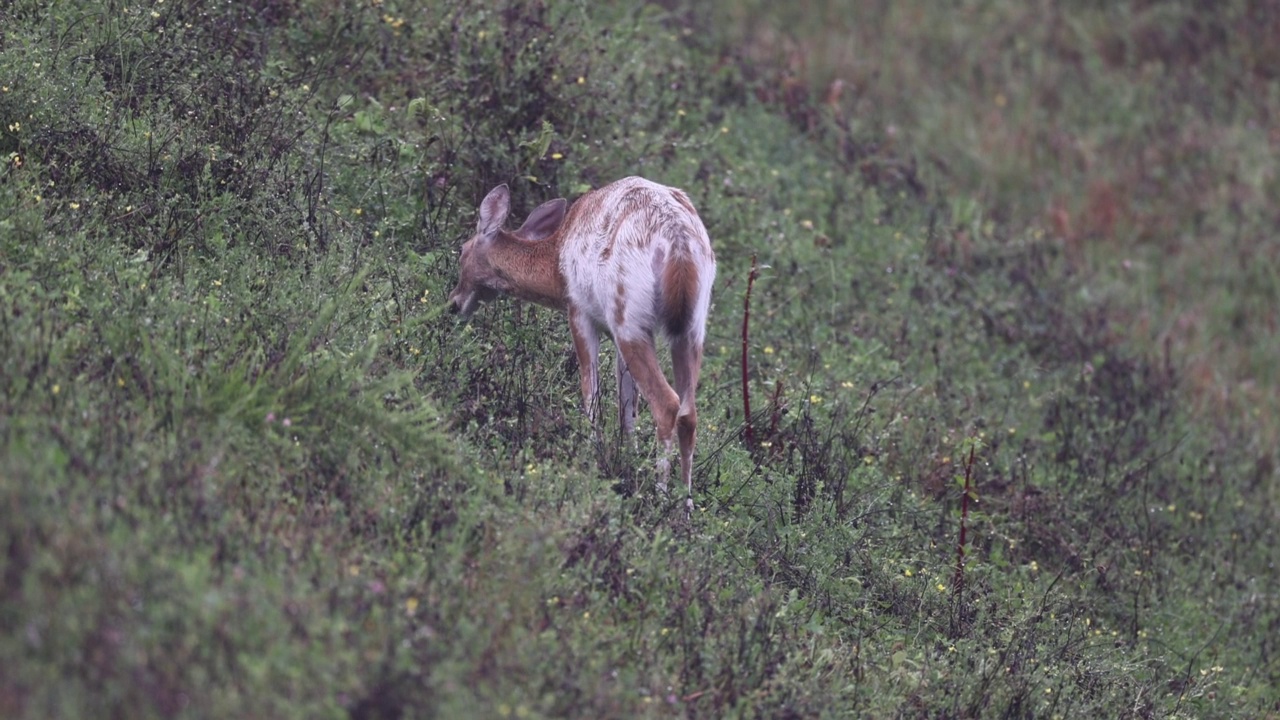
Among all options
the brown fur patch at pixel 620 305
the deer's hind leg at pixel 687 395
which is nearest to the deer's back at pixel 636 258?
the brown fur patch at pixel 620 305

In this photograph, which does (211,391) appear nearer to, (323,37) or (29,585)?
(29,585)

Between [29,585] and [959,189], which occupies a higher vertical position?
[29,585]

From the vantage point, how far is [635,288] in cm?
713

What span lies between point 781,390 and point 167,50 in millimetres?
4065

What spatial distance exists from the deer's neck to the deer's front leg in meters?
0.25

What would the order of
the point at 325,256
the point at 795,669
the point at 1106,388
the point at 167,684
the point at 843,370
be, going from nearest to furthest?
1. the point at 167,684
2. the point at 795,669
3. the point at 325,256
4. the point at 843,370
5. the point at 1106,388

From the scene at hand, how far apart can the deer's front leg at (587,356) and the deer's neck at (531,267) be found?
251 mm

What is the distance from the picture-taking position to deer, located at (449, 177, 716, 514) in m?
7.07

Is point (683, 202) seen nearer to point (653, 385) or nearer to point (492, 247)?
point (653, 385)

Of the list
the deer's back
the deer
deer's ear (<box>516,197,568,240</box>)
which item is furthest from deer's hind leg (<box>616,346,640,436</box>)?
deer's ear (<box>516,197,568,240</box>)

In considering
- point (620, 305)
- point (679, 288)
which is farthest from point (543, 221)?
point (679, 288)

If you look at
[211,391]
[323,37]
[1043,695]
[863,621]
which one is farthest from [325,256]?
[1043,695]

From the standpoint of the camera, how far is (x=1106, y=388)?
11.1m

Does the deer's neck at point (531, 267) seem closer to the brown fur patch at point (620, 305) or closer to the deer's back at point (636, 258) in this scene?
the deer's back at point (636, 258)
